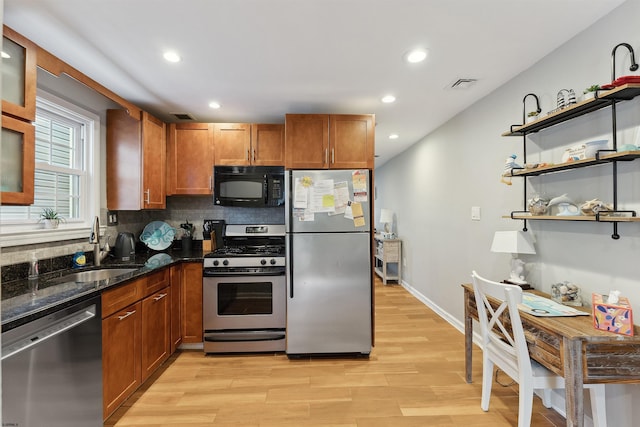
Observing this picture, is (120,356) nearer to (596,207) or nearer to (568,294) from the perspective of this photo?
(568,294)

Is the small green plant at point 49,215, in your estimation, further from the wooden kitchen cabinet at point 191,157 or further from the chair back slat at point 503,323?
the chair back slat at point 503,323

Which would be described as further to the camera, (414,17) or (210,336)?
(210,336)

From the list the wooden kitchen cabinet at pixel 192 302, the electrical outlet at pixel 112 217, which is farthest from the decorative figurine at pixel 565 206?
the electrical outlet at pixel 112 217

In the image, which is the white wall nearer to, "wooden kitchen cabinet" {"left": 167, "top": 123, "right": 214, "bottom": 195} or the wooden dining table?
the wooden dining table

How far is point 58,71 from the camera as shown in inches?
83.2

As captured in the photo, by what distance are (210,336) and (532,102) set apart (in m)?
3.31

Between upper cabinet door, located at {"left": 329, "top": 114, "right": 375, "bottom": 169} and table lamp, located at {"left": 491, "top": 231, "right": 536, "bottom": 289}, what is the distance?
1.27m

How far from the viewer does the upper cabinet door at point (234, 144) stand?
3.40 meters

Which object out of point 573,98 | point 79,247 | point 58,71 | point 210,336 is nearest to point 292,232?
point 210,336

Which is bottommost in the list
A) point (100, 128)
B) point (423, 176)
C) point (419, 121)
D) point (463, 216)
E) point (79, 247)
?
point (79, 247)

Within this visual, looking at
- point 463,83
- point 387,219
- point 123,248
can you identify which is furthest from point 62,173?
point 387,219

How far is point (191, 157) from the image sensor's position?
341 centimetres

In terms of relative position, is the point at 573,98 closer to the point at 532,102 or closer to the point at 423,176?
the point at 532,102

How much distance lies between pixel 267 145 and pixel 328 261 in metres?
1.41
